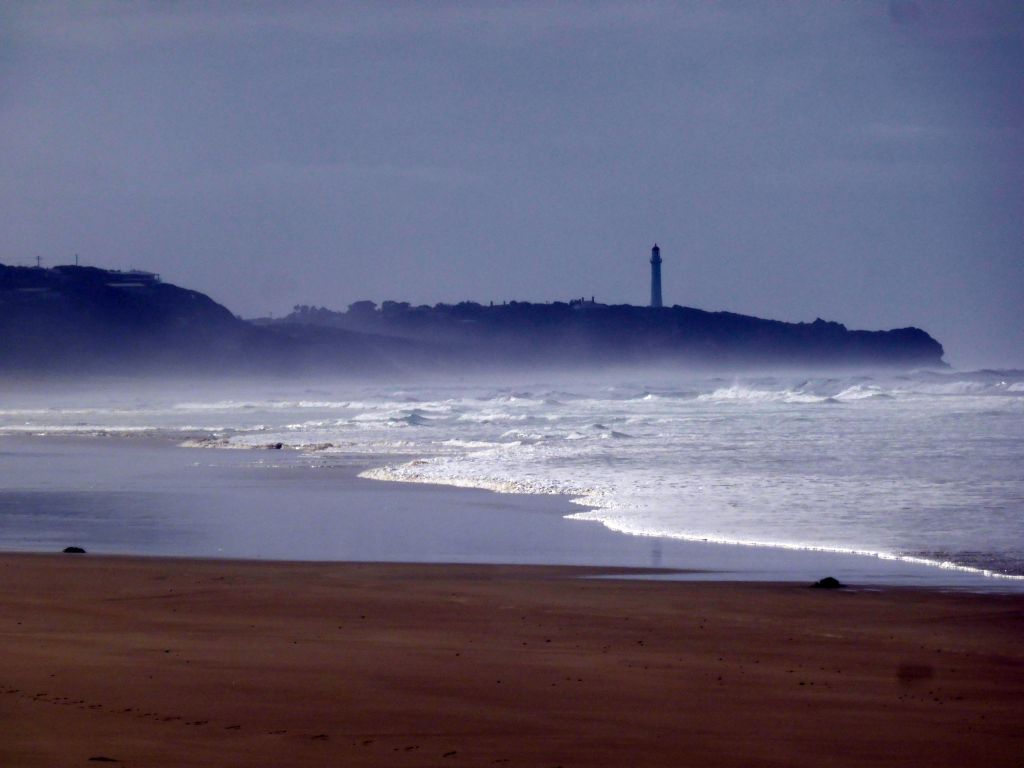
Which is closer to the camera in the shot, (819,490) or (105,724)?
(105,724)

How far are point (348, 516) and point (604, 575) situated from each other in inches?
175

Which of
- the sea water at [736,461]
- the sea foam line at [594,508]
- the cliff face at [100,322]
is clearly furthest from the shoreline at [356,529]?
the cliff face at [100,322]

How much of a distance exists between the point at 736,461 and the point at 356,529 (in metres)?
7.44

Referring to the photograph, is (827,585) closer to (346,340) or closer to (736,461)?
(736,461)

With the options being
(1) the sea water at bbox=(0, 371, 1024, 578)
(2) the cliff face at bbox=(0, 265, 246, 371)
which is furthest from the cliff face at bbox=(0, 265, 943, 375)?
(1) the sea water at bbox=(0, 371, 1024, 578)

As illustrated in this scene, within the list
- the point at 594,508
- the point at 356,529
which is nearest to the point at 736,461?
the point at 594,508

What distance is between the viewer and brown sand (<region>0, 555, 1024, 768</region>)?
173 inches

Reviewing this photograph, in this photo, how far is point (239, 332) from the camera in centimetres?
11556

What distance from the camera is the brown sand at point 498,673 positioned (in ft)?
14.4

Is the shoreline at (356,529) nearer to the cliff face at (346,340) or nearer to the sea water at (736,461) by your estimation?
the sea water at (736,461)

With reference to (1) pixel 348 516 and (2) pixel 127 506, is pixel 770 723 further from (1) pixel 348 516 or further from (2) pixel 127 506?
(2) pixel 127 506

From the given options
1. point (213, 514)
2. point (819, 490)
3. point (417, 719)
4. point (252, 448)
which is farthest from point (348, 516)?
point (252, 448)

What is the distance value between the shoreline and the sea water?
476 millimetres

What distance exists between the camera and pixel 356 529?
445 inches
